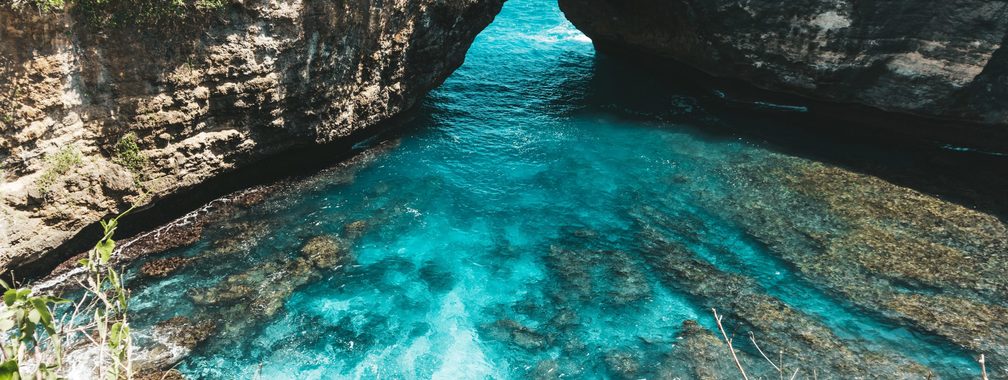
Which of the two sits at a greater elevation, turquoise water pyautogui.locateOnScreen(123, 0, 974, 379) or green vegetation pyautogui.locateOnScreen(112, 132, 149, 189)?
green vegetation pyautogui.locateOnScreen(112, 132, 149, 189)

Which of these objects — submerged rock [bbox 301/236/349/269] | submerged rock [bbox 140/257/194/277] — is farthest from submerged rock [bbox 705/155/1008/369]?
submerged rock [bbox 140/257/194/277]

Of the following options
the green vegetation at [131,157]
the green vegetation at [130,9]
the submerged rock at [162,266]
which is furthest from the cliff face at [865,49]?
the submerged rock at [162,266]

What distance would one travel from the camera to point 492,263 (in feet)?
40.6

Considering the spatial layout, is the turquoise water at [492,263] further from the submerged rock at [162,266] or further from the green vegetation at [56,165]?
the green vegetation at [56,165]

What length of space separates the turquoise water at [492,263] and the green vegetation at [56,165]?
213 centimetres

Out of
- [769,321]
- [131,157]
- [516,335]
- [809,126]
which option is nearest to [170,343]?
[131,157]

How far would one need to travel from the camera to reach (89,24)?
32.0 ft

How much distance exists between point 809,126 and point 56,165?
53.5ft

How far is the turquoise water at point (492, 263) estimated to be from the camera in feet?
33.6

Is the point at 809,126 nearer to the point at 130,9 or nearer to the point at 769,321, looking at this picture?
the point at 769,321

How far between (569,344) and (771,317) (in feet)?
11.1

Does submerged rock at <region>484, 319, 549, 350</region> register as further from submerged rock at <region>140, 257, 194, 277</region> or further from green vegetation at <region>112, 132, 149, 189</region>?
green vegetation at <region>112, 132, 149, 189</region>

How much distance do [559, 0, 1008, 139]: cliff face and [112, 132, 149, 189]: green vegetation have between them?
12606mm

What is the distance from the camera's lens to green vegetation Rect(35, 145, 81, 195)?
9.97 metres
